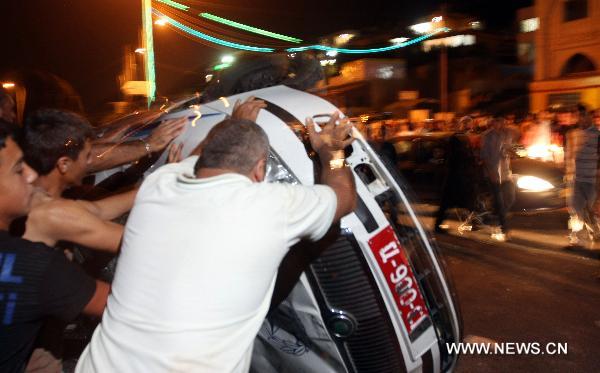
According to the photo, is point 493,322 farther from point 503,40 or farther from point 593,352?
point 503,40

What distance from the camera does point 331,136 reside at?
8.48 feet

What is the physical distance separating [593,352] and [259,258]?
3.63 m

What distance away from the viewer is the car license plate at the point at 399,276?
99.3 inches

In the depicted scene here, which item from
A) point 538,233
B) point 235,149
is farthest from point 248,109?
point 538,233

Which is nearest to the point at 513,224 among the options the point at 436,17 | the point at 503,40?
the point at 436,17

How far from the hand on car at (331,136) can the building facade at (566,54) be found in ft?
74.5

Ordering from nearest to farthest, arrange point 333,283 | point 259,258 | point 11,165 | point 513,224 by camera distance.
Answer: point 259,258, point 11,165, point 333,283, point 513,224

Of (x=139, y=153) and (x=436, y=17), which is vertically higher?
(x=436, y=17)

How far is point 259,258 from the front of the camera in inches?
76.1

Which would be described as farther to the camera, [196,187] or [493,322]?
[493,322]

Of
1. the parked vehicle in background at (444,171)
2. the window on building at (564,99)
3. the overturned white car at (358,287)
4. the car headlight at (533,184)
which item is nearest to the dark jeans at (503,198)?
the parked vehicle in background at (444,171)

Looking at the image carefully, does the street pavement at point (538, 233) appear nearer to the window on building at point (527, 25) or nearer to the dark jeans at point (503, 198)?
the dark jeans at point (503, 198)

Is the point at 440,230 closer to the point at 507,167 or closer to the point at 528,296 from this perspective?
the point at 507,167

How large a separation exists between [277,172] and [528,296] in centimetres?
409
